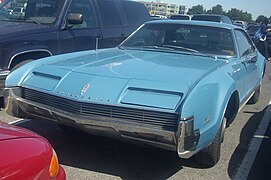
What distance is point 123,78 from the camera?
3281 mm

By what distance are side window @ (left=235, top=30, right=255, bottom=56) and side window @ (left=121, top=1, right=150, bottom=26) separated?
281 centimetres

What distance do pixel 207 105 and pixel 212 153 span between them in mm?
724

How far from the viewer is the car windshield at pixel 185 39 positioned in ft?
15.1

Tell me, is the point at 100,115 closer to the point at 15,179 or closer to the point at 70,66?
the point at 70,66

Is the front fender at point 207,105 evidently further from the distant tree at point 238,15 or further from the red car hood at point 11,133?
the distant tree at point 238,15

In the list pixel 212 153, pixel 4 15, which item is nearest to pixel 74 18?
pixel 4 15

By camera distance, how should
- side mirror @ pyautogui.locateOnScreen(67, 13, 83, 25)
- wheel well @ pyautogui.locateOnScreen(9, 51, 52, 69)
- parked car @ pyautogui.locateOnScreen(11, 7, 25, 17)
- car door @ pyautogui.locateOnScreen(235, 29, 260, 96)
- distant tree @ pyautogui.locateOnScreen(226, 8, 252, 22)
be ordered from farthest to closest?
1. distant tree @ pyautogui.locateOnScreen(226, 8, 252, 22)
2. parked car @ pyautogui.locateOnScreen(11, 7, 25, 17)
3. side mirror @ pyautogui.locateOnScreen(67, 13, 83, 25)
4. wheel well @ pyautogui.locateOnScreen(9, 51, 52, 69)
5. car door @ pyautogui.locateOnScreen(235, 29, 260, 96)

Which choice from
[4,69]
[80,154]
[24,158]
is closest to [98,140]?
[80,154]

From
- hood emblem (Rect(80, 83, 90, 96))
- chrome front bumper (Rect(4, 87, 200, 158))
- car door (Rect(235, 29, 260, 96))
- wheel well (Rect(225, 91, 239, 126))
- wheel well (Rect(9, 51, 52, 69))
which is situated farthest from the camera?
wheel well (Rect(9, 51, 52, 69))

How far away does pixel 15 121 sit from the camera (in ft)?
16.1

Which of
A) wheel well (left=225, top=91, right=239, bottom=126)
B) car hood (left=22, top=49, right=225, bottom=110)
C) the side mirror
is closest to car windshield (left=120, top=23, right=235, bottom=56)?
car hood (left=22, top=49, right=225, bottom=110)

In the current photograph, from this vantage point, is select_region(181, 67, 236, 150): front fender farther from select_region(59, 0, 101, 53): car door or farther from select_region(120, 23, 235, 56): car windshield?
select_region(59, 0, 101, 53): car door

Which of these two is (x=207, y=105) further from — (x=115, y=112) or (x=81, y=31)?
(x=81, y=31)

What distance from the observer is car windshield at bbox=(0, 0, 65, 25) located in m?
5.96
